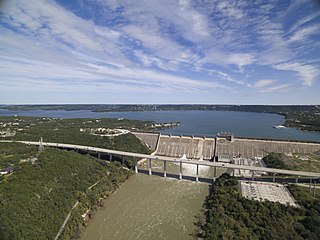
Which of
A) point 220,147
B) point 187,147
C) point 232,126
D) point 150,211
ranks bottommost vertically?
point 150,211

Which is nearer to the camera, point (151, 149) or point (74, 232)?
point (74, 232)

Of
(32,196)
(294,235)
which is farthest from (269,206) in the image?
(32,196)

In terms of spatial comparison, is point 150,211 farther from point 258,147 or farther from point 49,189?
point 258,147

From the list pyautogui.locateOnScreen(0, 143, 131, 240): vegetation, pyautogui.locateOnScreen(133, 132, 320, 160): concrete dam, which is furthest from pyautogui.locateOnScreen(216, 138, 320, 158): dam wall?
pyautogui.locateOnScreen(0, 143, 131, 240): vegetation

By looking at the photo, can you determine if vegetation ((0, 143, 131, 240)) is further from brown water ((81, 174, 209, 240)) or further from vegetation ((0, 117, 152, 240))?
brown water ((81, 174, 209, 240))

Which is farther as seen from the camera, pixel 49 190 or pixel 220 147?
pixel 220 147

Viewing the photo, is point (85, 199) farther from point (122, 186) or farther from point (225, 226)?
point (225, 226)

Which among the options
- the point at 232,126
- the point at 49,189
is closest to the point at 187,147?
the point at 49,189
